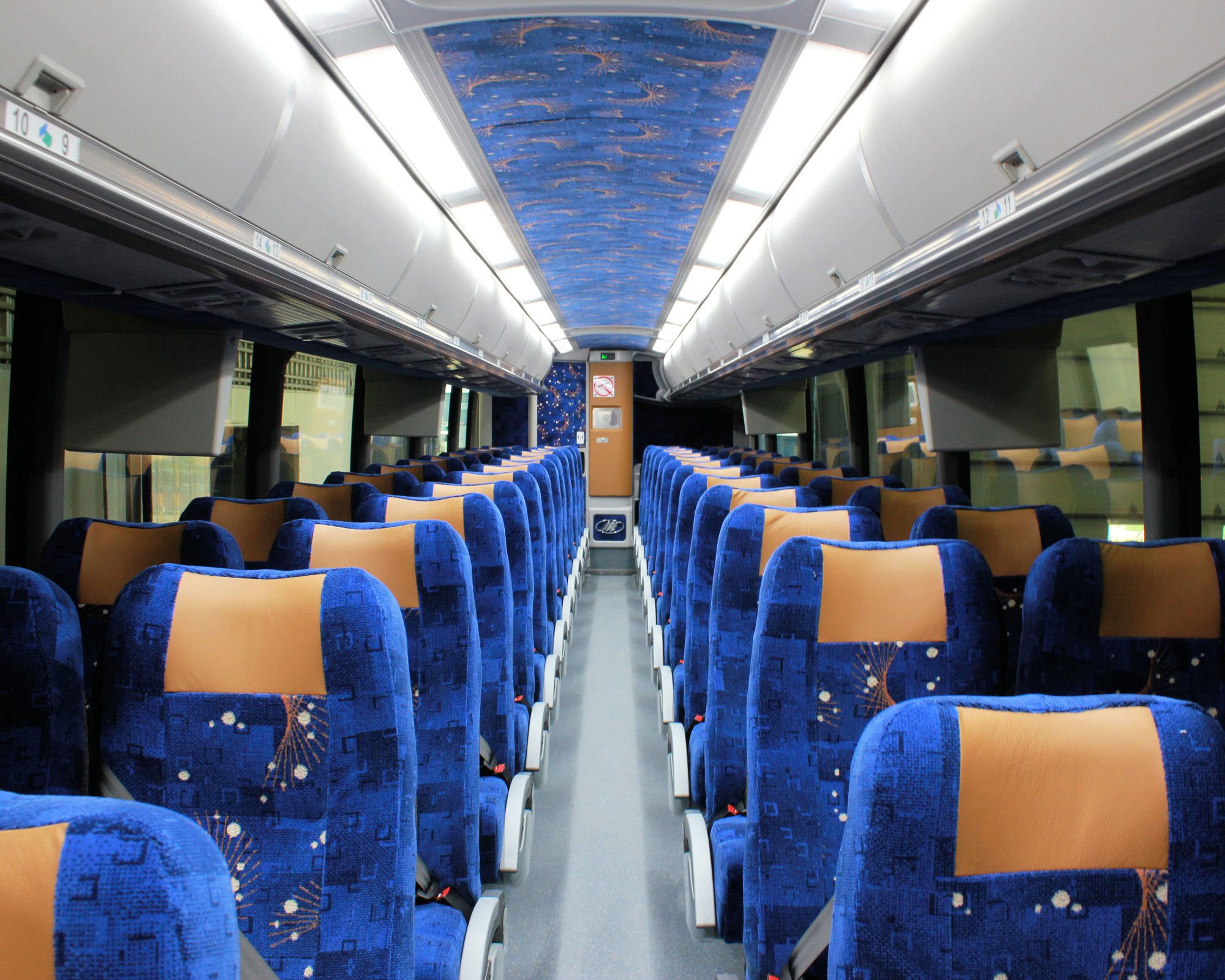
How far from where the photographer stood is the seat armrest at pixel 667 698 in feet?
11.8

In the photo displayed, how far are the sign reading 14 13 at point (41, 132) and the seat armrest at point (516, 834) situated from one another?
211 centimetres

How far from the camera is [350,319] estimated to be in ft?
12.9

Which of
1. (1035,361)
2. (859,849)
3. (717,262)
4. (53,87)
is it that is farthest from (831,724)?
(717,262)

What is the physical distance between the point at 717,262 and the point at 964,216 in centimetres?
462

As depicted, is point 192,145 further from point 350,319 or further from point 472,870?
point 472,870

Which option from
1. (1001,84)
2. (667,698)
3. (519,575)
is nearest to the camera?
(1001,84)

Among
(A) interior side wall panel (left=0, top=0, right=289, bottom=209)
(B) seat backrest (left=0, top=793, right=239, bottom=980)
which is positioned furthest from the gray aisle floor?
(A) interior side wall panel (left=0, top=0, right=289, bottom=209)

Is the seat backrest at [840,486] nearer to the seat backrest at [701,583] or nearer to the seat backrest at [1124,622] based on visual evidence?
the seat backrest at [701,583]

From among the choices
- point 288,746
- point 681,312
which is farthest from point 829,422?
point 288,746

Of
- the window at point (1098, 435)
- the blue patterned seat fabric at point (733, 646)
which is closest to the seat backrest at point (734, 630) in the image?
the blue patterned seat fabric at point (733, 646)

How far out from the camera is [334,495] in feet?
13.1

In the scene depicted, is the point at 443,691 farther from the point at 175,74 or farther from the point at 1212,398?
the point at 1212,398

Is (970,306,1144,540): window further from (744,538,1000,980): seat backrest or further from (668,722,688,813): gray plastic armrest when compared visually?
(744,538,1000,980): seat backrest

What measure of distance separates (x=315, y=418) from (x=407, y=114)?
406cm
